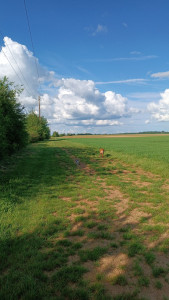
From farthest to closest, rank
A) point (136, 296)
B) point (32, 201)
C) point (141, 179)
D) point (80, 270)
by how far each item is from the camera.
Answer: point (141, 179) < point (32, 201) < point (80, 270) < point (136, 296)

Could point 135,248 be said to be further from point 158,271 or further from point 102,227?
point 102,227

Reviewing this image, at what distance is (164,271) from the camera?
11.0 feet

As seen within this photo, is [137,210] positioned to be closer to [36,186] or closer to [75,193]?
[75,193]

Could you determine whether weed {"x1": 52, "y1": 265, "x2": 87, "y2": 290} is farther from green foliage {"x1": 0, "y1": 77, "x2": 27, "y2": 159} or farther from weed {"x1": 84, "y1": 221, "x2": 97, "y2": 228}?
green foliage {"x1": 0, "y1": 77, "x2": 27, "y2": 159}

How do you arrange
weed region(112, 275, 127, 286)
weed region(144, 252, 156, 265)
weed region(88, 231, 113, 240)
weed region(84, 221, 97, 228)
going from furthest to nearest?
weed region(84, 221, 97, 228) < weed region(88, 231, 113, 240) < weed region(144, 252, 156, 265) < weed region(112, 275, 127, 286)

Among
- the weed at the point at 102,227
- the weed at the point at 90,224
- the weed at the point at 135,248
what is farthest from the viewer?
the weed at the point at 90,224

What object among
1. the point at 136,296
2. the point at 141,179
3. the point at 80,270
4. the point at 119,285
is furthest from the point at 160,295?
the point at 141,179

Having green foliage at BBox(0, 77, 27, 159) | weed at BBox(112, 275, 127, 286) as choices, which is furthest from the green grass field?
green foliage at BBox(0, 77, 27, 159)

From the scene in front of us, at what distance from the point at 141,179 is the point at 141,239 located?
270 inches

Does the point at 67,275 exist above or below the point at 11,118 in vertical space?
below

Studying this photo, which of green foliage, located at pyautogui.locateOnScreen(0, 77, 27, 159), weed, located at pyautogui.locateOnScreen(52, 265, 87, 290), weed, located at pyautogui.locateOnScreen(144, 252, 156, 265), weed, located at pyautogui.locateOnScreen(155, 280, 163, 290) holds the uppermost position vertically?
green foliage, located at pyautogui.locateOnScreen(0, 77, 27, 159)

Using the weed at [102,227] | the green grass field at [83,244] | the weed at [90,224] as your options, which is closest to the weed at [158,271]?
the green grass field at [83,244]

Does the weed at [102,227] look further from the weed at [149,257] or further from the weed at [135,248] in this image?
the weed at [149,257]

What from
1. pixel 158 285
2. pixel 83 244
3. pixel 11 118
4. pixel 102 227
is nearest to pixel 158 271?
pixel 158 285
